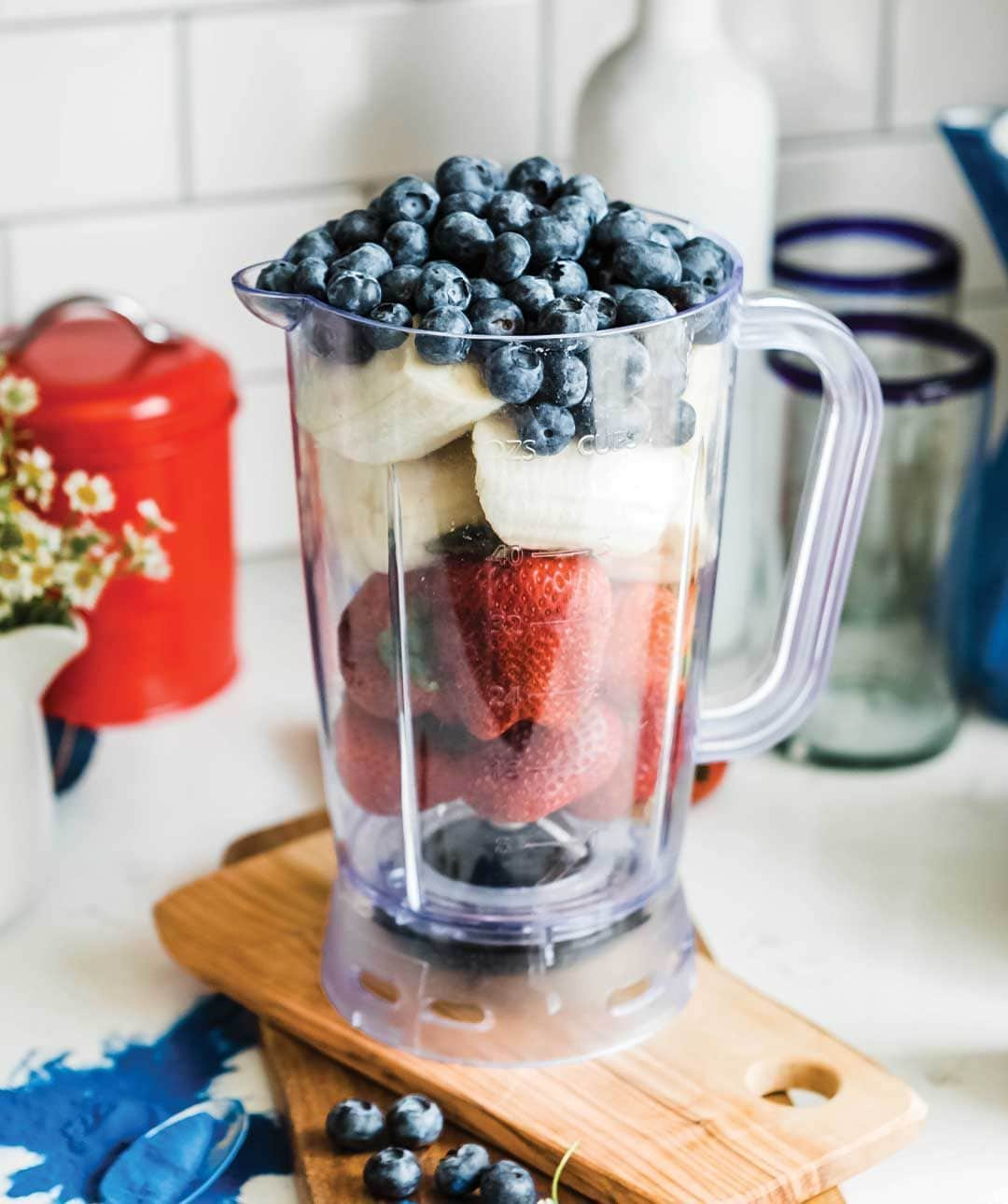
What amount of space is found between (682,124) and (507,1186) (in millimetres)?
569

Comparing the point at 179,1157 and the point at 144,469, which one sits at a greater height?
the point at 144,469

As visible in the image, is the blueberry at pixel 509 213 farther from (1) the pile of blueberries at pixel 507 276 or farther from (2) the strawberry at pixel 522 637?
(2) the strawberry at pixel 522 637

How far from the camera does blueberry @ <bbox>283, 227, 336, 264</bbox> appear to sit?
25.9 inches

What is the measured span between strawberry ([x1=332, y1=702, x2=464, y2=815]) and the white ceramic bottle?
1.24 ft

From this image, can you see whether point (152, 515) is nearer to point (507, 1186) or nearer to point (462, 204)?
point (462, 204)

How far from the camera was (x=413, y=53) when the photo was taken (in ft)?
3.47

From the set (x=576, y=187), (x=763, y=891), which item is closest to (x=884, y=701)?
(x=763, y=891)

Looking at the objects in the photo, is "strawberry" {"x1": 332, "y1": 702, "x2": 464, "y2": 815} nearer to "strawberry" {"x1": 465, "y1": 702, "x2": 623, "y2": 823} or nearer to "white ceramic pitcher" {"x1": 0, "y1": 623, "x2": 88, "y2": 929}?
"strawberry" {"x1": 465, "y1": 702, "x2": 623, "y2": 823}

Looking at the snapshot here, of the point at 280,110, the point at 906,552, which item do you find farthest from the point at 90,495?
the point at 906,552

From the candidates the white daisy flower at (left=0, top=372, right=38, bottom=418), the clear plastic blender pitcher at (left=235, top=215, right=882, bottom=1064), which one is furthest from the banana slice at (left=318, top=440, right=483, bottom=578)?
the white daisy flower at (left=0, top=372, right=38, bottom=418)

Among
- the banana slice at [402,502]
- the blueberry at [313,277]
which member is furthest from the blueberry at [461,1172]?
the blueberry at [313,277]

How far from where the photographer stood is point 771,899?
871 mm

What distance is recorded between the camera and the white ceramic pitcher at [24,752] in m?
0.79

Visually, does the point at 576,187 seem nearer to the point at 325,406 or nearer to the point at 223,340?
the point at 325,406
